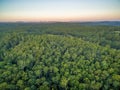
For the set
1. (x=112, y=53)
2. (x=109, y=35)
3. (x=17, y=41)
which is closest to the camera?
(x=112, y=53)

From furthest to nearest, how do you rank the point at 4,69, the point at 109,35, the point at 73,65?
the point at 109,35, the point at 73,65, the point at 4,69

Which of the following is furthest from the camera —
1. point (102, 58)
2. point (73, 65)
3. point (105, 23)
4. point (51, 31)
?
point (105, 23)

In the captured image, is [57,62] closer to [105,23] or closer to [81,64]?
[81,64]

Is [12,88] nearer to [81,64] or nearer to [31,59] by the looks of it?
[31,59]

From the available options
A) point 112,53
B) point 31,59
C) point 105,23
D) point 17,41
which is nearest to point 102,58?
point 112,53

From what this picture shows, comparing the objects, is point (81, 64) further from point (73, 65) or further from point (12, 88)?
point (12, 88)

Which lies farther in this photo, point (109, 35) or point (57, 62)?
point (109, 35)

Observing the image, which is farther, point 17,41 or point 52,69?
point 17,41

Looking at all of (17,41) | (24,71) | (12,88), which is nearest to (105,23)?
(17,41)

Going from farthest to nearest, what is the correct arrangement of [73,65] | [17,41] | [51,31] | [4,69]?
[51,31] < [17,41] < [73,65] < [4,69]
